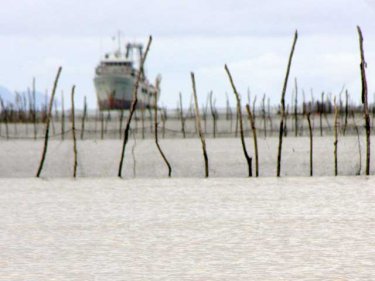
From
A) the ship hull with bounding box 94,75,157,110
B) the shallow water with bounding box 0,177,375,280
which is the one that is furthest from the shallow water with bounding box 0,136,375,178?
the ship hull with bounding box 94,75,157,110

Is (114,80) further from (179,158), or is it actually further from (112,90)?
(179,158)

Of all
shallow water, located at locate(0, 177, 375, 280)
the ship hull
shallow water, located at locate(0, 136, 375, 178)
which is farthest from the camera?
the ship hull

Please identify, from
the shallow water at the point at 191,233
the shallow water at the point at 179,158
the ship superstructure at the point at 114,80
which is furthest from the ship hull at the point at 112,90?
the shallow water at the point at 191,233

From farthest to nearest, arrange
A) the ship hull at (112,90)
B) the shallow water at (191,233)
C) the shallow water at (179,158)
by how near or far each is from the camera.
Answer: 1. the ship hull at (112,90)
2. the shallow water at (179,158)
3. the shallow water at (191,233)

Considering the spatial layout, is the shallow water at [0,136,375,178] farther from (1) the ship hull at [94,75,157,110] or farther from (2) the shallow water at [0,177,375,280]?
(1) the ship hull at [94,75,157,110]

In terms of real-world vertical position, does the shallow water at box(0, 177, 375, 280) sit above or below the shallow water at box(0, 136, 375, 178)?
above

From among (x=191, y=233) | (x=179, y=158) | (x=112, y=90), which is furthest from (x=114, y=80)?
(x=191, y=233)

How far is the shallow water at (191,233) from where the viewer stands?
16.7 ft

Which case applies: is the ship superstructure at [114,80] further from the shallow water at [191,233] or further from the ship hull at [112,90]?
the shallow water at [191,233]

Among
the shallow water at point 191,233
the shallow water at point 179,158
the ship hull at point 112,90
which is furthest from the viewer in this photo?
the ship hull at point 112,90

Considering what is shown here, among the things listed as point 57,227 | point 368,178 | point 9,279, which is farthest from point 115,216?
point 368,178

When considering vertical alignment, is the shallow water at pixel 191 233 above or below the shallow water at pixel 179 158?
above

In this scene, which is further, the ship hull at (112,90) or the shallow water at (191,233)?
the ship hull at (112,90)

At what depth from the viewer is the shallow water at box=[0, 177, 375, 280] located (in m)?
5.08
